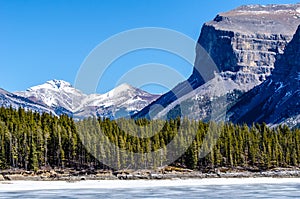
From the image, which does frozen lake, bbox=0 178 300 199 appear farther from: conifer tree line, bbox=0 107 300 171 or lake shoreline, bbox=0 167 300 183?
conifer tree line, bbox=0 107 300 171

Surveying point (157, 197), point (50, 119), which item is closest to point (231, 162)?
point (50, 119)

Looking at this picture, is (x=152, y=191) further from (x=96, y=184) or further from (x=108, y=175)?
(x=108, y=175)

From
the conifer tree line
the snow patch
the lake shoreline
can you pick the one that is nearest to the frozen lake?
the snow patch

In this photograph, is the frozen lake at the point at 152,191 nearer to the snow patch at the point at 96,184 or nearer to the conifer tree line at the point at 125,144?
the snow patch at the point at 96,184

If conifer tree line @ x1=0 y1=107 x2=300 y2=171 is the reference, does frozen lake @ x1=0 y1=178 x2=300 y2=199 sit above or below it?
below

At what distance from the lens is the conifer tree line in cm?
11769

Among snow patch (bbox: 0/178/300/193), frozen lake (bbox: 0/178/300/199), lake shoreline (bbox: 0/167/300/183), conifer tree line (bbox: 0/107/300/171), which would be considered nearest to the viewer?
frozen lake (bbox: 0/178/300/199)

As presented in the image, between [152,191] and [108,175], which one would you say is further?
[108,175]

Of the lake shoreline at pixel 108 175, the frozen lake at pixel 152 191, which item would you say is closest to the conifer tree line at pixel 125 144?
the lake shoreline at pixel 108 175

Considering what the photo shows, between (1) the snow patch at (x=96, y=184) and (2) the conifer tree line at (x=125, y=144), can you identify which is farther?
(2) the conifer tree line at (x=125, y=144)

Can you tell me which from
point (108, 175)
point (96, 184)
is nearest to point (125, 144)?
point (108, 175)

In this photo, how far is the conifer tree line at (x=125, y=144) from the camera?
11769 centimetres

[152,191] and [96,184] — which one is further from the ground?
[96,184]

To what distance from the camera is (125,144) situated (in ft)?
420
